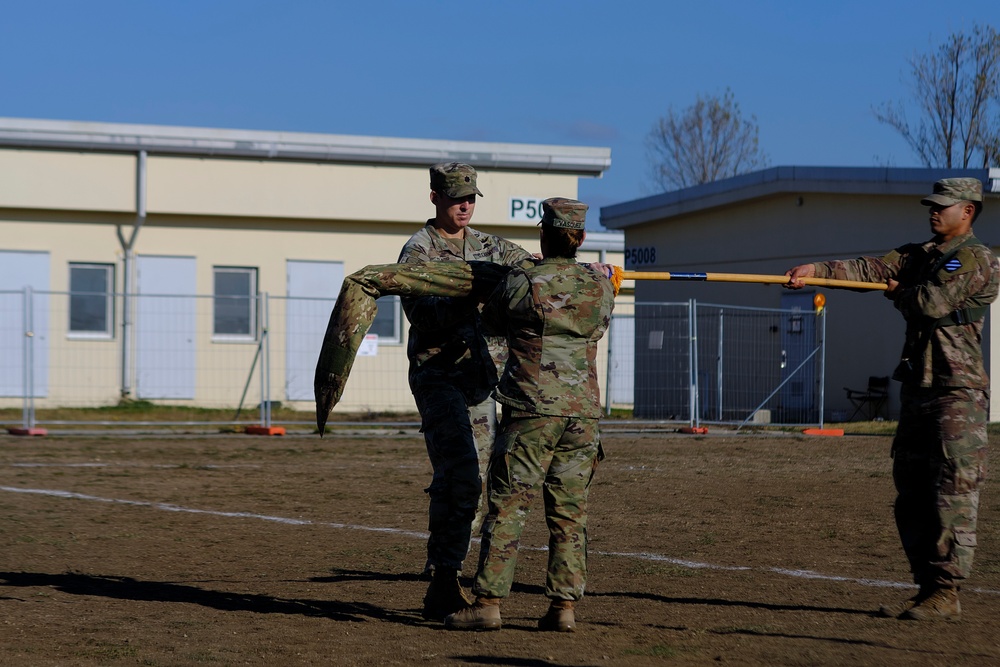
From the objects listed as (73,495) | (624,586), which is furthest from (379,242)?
(624,586)

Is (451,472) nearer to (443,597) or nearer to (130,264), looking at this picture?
(443,597)

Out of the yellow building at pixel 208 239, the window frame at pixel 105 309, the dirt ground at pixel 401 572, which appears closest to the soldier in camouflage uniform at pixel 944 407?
the dirt ground at pixel 401 572

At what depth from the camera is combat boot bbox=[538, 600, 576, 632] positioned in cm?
566

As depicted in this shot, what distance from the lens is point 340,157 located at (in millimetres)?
25406

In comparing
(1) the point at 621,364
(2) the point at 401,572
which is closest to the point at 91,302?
(1) the point at 621,364

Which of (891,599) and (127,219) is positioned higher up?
(127,219)

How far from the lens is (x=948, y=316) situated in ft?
20.7

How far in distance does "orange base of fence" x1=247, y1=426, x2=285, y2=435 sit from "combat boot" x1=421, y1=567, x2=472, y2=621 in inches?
494

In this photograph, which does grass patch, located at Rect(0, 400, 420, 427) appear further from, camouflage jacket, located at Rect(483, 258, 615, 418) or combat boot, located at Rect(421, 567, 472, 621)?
camouflage jacket, located at Rect(483, 258, 615, 418)

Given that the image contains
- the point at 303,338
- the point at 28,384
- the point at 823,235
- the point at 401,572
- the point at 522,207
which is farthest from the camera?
the point at 522,207

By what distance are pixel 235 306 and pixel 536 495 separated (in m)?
20.0

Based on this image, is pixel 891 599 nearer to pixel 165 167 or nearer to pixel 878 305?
pixel 878 305

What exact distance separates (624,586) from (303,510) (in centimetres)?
410

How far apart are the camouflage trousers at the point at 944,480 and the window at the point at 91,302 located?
64.3ft
